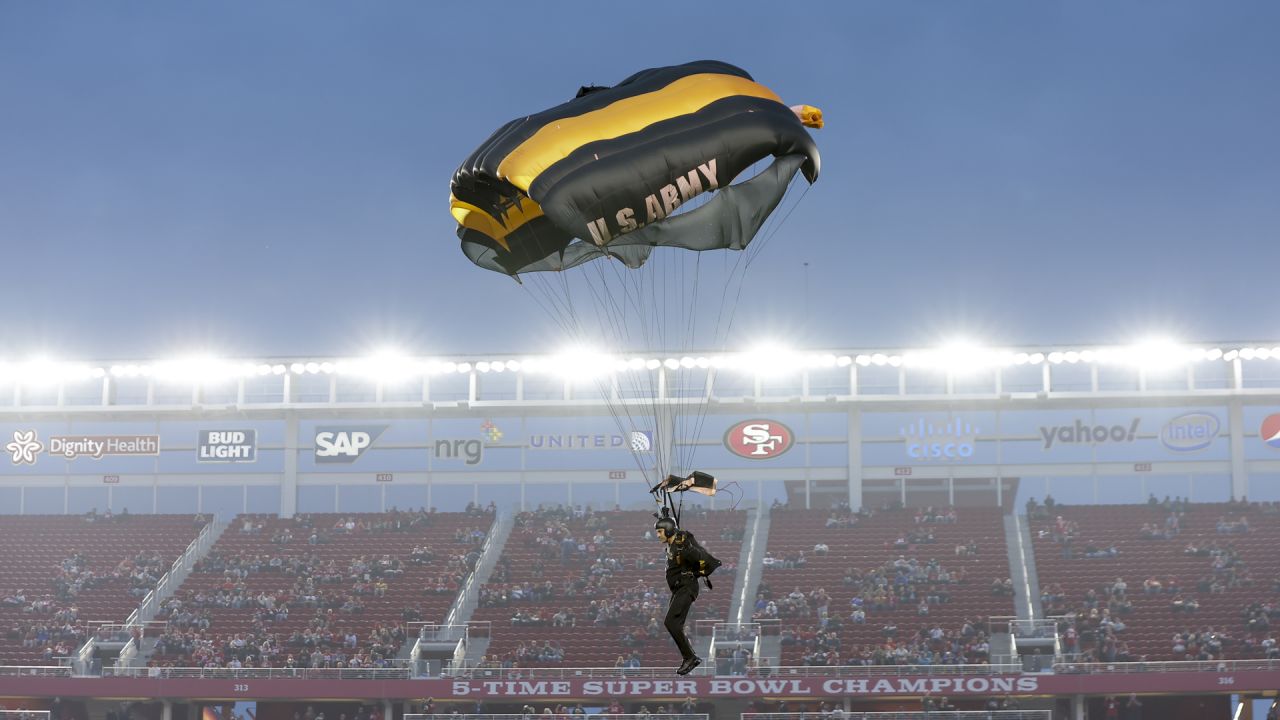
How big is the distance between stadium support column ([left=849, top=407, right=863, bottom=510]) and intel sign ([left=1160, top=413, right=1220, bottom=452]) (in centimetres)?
1093

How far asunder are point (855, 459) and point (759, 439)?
361cm

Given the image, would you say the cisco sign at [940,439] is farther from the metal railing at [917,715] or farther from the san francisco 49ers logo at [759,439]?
the metal railing at [917,715]

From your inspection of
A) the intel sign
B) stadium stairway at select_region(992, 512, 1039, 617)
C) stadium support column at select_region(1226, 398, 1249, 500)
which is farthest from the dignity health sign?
stadium support column at select_region(1226, 398, 1249, 500)

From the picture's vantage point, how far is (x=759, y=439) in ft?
181

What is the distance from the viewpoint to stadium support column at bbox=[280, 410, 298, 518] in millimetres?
57531

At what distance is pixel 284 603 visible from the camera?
48562 millimetres

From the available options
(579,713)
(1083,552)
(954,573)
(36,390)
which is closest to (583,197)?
(579,713)

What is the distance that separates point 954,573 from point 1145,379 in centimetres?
1194

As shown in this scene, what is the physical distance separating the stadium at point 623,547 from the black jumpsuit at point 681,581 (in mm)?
18327

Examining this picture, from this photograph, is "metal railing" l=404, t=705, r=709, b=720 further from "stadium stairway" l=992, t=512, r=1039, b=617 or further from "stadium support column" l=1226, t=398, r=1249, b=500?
"stadium support column" l=1226, t=398, r=1249, b=500

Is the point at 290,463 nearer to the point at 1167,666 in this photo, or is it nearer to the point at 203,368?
the point at 203,368

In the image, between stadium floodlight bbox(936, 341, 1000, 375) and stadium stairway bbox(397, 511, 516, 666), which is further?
stadium floodlight bbox(936, 341, 1000, 375)

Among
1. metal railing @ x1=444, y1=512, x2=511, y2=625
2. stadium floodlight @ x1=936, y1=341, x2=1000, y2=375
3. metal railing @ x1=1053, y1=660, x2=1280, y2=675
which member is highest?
stadium floodlight @ x1=936, y1=341, x2=1000, y2=375

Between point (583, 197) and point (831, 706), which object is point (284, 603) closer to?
point (831, 706)
